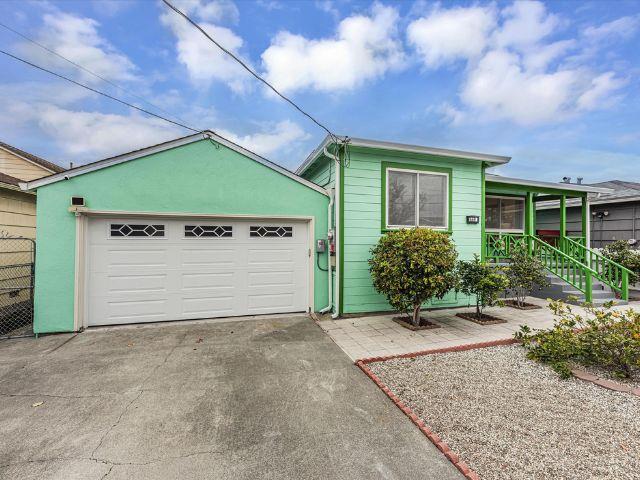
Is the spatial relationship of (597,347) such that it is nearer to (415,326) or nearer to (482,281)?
(482,281)

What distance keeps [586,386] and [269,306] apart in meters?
4.66

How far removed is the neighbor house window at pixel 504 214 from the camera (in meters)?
8.45

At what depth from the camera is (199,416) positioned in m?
2.43

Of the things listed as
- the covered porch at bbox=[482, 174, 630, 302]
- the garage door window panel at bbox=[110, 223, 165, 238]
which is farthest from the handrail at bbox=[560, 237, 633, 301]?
the garage door window panel at bbox=[110, 223, 165, 238]

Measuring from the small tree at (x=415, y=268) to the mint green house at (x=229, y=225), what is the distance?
0.89 metres

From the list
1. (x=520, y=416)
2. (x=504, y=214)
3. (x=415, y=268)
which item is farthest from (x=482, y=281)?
(x=504, y=214)

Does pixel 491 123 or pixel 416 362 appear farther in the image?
pixel 491 123

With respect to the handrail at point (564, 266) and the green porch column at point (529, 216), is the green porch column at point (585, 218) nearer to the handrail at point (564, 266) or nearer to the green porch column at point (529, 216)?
the handrail at point (564, 266)

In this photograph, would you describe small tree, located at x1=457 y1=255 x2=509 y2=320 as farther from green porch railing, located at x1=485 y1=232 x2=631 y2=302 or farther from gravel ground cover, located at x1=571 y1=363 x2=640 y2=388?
green porch railing, located at x1=485 y1=232 x2=631 y2=302

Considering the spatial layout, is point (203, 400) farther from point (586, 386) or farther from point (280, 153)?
point (280, 153)

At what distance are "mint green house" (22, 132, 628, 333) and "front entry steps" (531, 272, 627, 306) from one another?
473 mm

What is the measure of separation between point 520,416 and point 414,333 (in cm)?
220

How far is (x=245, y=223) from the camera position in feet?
17.9

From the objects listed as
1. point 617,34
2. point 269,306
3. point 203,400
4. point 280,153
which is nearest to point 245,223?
point 269,306
